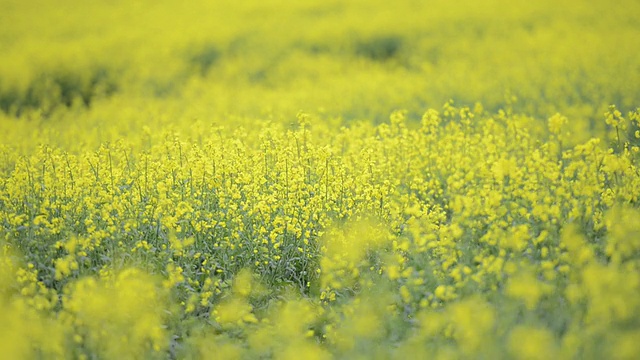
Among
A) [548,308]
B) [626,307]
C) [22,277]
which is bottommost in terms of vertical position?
[22,277]

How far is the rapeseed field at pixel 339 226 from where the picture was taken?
12.6ft

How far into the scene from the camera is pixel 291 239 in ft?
18.1

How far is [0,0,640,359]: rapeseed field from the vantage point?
3830 millimetres

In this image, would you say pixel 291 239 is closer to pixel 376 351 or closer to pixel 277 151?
pixel 277 151

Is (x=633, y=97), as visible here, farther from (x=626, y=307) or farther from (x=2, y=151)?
(x=2, y=151)

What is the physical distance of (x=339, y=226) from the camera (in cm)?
546

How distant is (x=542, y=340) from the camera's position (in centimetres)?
312

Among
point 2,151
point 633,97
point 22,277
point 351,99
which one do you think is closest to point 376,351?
point 22,277

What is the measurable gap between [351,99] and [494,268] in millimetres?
6206

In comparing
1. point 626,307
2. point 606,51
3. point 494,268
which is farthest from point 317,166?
point 606,51

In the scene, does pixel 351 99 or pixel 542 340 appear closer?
pixel 542 340

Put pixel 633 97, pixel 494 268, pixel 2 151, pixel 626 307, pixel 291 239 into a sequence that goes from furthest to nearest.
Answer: pixel 633 97 < pixel 2 151 < pixel 291 239 < pixel 494 268 < pixel 626 307

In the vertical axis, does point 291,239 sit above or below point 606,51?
below

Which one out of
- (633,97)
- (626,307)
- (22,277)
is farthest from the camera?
(633,97)
